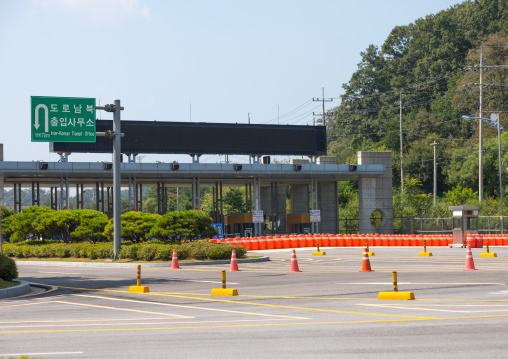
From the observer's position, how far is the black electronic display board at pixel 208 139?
52.5 meters

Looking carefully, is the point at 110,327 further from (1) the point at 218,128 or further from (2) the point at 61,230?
(1) the point at 218,128

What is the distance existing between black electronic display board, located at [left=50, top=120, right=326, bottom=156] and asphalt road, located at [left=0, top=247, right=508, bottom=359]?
29.4 meters

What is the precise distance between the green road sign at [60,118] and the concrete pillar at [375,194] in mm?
29423

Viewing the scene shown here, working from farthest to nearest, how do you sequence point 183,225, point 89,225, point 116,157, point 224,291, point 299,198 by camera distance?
point 299,198
point 89,225
point 183,225
point 116,157
point 224,291

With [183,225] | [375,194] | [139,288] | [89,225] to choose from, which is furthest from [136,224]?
[375,194]

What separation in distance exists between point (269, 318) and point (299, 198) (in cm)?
5804

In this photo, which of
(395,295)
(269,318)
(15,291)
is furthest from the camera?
(15,291)

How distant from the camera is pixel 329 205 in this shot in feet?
216

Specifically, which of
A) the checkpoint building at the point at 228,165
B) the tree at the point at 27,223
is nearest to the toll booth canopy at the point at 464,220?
the checkpoint building at the point at 228,165

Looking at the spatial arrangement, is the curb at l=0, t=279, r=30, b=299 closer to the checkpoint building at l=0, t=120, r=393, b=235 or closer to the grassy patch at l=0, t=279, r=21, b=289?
the grassy patch at l=0, t=279, r=21, b=289

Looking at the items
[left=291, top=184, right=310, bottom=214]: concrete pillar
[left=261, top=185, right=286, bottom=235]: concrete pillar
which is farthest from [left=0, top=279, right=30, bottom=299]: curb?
[left=291, top=184, right=310, bottom=214]: concrete pillar

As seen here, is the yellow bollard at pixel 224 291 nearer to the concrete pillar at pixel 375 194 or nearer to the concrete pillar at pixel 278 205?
the concrete pillar at pixel 375 194

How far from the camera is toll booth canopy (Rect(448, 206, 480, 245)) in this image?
45.3 meters

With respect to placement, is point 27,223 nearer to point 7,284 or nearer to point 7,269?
point 7,269
